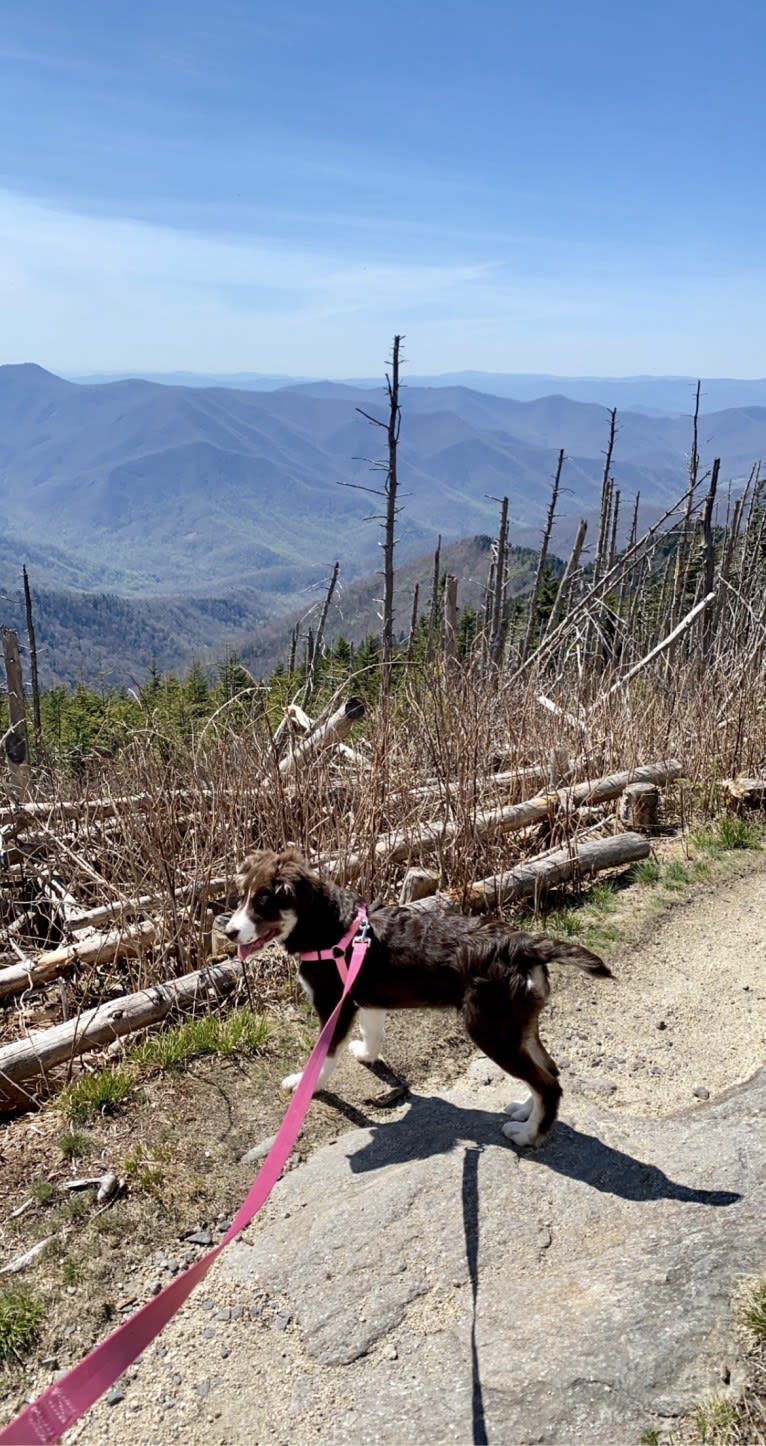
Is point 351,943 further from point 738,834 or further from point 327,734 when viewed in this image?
point 738,834

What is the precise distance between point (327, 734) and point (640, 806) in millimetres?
2603

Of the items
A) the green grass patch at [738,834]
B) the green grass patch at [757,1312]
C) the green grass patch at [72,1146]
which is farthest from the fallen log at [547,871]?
the green grass patch at [757,1312]

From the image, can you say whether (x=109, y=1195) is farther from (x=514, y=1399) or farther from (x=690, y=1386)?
(x=690, y=1386)

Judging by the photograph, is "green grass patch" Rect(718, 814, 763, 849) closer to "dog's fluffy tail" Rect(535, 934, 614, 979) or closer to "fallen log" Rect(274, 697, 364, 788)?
"fallen log" Rect(274, 697, 364, 788)

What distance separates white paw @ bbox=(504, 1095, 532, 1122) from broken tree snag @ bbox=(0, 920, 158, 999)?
2.54 meters

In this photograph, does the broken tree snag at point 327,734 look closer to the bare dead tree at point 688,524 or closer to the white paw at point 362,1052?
the white paw at point 362,1052

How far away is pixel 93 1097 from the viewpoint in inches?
163

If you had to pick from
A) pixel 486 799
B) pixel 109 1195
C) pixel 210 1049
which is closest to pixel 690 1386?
pixel 109 1195

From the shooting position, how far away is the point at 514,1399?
243 centimetres

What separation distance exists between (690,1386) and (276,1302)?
1345 mm

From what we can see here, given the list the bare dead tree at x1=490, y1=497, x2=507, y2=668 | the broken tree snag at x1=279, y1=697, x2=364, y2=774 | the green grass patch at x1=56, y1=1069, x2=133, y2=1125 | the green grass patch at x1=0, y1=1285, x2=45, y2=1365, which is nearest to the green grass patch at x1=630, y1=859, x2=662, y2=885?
the broken tree snag at x1=279, y1=697, x2=364, y2=774

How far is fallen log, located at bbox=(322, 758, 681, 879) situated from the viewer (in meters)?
6.12

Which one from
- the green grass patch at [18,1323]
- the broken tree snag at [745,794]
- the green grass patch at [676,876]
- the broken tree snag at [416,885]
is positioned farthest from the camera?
the broken tree snag at [745,794]

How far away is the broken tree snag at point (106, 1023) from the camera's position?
4.37 meters
